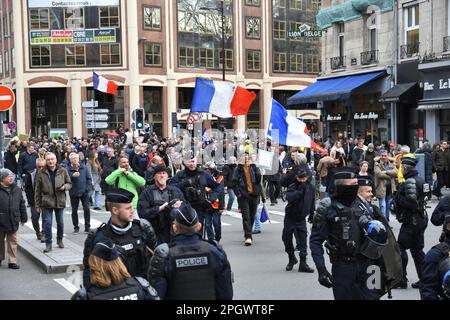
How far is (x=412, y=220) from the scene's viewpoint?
8.27 m

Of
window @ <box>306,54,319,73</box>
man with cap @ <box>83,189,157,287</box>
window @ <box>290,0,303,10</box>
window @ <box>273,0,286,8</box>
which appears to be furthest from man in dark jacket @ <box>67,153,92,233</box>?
window @ <box>306,54,319,73</box>

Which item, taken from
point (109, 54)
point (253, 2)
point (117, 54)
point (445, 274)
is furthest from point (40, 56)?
point (445, 274)

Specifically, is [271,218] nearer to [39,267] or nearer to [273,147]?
[273,147]

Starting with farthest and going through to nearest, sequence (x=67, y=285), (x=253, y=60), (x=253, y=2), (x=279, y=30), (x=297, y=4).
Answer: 1. (x=297, y=4)
2. (x=279, y=30)
3. (x=253, y=60)
4. (x=253, y=2)
5. (x=67, y=285)

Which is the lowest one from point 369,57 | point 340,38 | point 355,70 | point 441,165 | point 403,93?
point 441,165

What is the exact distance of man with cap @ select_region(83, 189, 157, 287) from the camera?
5.18m

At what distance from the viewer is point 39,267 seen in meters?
10.4

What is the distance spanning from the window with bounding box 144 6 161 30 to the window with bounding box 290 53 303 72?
14.2 meters

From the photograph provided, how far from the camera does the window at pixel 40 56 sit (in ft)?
173

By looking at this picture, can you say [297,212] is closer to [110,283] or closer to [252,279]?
[252,279]

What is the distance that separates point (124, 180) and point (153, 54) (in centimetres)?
4402

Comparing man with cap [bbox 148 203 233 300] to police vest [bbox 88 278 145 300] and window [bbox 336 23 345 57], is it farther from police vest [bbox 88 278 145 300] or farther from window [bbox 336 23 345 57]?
window [bbox 336 23 345 57]
